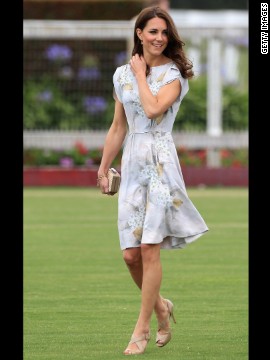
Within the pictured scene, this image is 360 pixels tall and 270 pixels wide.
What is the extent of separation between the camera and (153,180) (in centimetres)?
799

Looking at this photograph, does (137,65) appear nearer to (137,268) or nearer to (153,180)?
(153,180)

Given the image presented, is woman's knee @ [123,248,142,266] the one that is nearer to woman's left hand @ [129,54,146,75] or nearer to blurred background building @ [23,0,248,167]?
woman's left hand @ [129,54,146,75]

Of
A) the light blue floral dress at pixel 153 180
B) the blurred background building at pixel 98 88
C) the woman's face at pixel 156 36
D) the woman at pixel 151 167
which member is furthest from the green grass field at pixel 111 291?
the blurred background building at pixel 98 88

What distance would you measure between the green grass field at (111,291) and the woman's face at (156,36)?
5.63ft

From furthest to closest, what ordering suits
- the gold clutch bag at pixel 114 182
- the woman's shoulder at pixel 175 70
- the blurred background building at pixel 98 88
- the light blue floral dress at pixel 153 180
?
the blurred background building at pixel 98 88 → the gold clutch bag at pixel 114 182 → the woman's shoulder at pixel 175 70 → the light blue floral dress at pixel 153 180

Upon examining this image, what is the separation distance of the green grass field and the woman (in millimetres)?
483

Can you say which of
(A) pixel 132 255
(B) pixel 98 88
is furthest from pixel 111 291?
(B) pixel 98 88

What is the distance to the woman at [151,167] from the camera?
7887 mm

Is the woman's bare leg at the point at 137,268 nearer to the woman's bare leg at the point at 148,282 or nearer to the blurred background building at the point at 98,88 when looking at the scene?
the woman's bare leg at the point at 148,282

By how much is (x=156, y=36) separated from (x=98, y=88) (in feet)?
62.8

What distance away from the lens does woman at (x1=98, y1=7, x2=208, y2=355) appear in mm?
7887

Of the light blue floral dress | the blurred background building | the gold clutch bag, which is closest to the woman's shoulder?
the light blue floral dress
